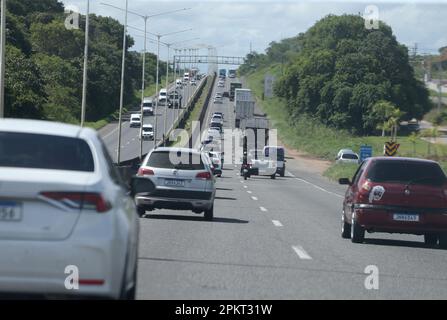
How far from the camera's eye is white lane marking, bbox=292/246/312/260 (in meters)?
16.5

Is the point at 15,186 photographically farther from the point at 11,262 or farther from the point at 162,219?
the point at 162,219

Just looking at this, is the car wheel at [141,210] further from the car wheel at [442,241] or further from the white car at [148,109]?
the white car at [148,109]

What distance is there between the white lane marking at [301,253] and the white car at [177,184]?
19.0ft

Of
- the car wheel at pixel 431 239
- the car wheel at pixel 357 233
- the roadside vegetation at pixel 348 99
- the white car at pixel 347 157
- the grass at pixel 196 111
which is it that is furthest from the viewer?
the grass at pixel 196 111

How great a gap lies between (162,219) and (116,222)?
1529 cm

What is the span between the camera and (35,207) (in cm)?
845

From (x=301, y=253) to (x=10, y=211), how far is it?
927 centimetres

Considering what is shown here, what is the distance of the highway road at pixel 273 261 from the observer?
12.4m

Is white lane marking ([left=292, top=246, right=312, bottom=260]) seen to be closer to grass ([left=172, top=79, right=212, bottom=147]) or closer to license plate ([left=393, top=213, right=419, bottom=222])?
license plate ([left=393, top=213, right=419, bottom=222])

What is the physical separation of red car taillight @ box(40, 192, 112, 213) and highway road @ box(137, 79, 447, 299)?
9.66 feet

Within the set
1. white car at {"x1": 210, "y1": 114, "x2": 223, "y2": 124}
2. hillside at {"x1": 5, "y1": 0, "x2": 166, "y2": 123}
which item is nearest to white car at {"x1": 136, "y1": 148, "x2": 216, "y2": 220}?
hillside at {"x1": 5, "y1": 0, "x2": 166, "y2": 123}

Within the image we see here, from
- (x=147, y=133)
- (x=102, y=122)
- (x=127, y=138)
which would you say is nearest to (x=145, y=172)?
(x=147, y=133)

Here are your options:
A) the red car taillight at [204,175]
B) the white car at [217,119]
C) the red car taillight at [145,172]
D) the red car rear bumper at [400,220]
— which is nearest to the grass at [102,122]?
the white car at [217,119]
